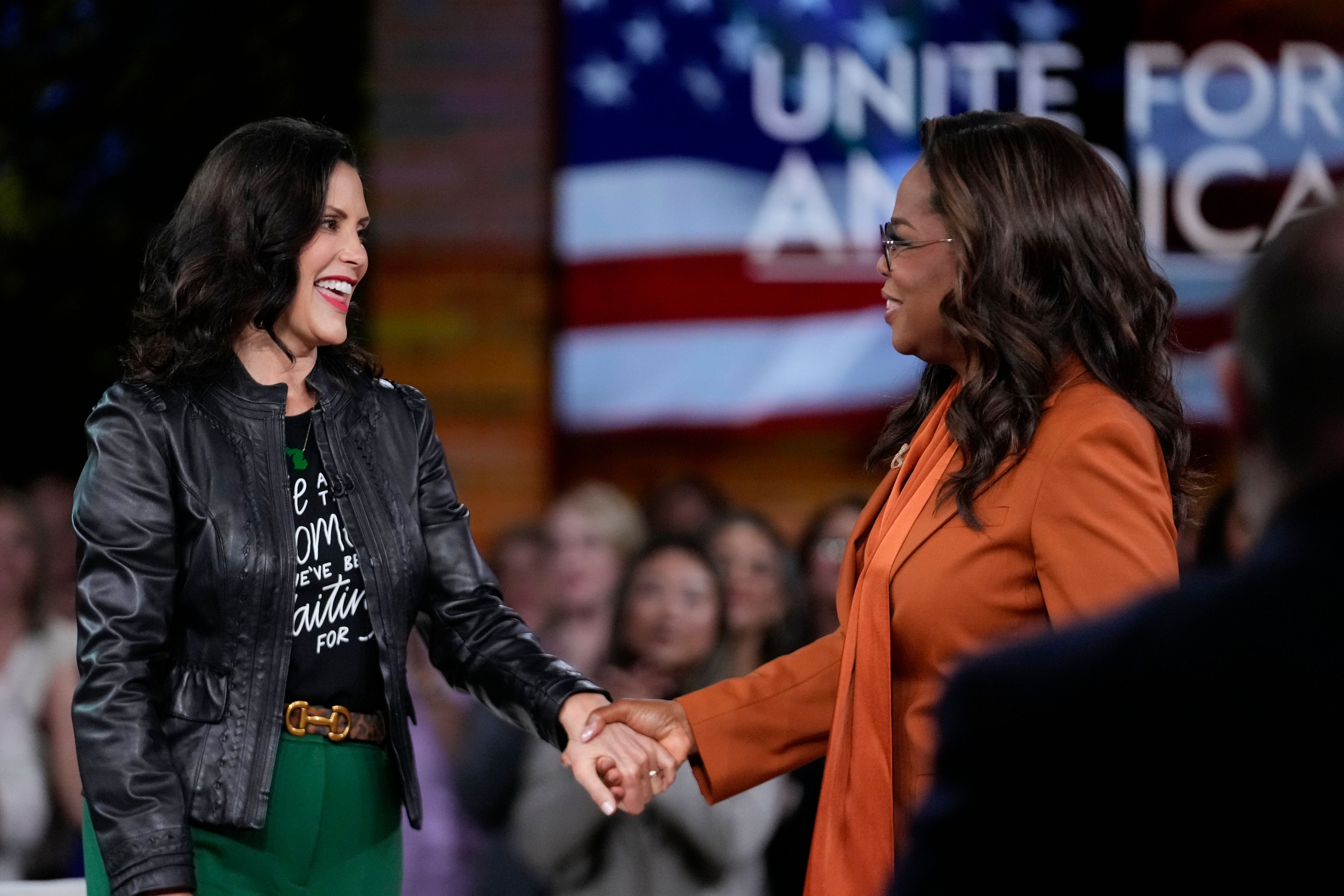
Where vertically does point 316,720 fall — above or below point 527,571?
above

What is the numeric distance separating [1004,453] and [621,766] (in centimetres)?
77

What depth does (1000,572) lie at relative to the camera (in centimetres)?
191

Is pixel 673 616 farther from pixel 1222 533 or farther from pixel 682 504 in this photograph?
pixel 1222 533

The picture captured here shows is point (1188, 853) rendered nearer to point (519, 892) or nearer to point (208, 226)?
point (208, 226)

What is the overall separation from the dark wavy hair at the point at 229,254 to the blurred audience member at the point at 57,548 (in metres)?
2.25

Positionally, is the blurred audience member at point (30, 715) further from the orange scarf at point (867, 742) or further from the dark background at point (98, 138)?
the orange scarf at point (867, 742)

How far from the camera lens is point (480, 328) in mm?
5027

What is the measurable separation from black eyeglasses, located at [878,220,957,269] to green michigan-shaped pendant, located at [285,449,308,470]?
0.84 meters

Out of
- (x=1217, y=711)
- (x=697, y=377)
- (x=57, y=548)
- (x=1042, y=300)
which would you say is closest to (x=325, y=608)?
(x=1042, y=300)

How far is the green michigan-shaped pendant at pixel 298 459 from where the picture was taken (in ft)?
6.86

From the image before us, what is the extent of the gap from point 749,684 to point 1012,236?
30.2 inches

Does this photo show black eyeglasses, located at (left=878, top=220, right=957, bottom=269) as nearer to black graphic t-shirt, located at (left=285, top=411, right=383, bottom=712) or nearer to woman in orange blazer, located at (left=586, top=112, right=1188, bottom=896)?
woman in orange blazer, located at (left=586, top=112, right=1188, bottom=896)

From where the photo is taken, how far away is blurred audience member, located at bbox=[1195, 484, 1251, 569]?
3.59 m

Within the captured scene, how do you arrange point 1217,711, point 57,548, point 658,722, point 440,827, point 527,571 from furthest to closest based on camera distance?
point 527,571 → point 57,548 → point 440,827 → point 658,722 → point 1217,711
